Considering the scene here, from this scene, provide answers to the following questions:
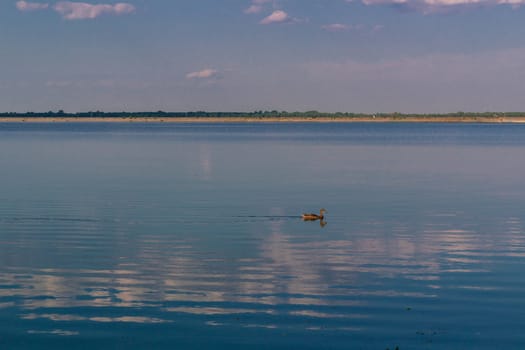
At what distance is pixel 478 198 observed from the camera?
3538cm

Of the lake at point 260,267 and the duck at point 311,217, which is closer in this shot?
the lake at point 260,267

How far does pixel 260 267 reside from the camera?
63.2 ft

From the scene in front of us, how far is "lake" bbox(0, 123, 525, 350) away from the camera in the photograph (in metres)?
13.9

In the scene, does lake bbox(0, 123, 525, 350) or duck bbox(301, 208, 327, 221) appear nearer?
lake bbox(0, 123, 525, 350)

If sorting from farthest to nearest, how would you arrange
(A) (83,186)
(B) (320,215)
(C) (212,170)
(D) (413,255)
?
(C) (212,170) → (A) (83,186) → (B) (320,215) → (D) (413,255)

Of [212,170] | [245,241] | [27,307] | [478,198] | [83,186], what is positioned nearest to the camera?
[27,307]

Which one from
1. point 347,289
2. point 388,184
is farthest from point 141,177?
point 347,289

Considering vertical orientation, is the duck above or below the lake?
above

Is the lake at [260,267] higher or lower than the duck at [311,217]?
lower

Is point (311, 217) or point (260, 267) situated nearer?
point (260, 267)

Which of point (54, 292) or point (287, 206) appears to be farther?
A: point (287, 206)

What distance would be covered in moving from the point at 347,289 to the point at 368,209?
564 inches

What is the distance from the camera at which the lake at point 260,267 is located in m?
13.9

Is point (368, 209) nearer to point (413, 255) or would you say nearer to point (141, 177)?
point (413, 255)
